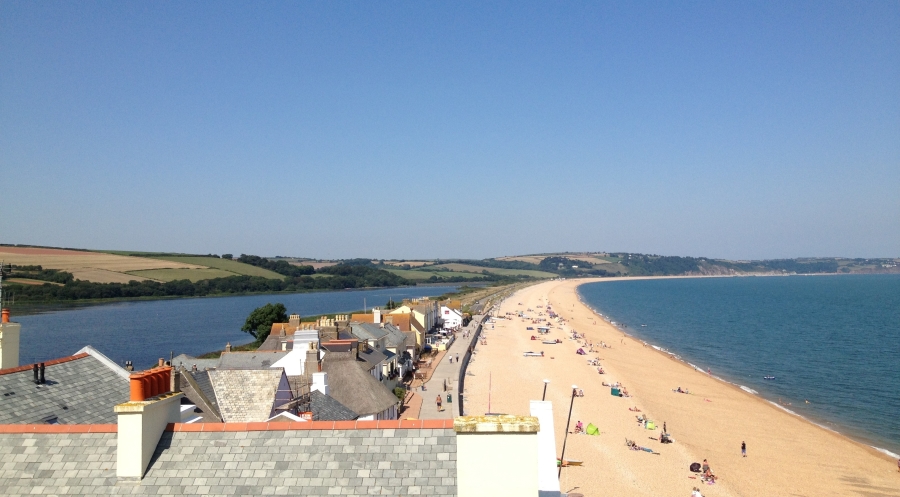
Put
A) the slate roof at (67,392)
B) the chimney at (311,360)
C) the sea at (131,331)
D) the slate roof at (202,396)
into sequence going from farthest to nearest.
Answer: the sea at (131,331) → the chimney at (311,360) → the slate roof at (202,396) → the slate roof at (67,392)

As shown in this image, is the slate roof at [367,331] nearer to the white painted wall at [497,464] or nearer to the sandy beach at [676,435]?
the sandy beach at [676,435]

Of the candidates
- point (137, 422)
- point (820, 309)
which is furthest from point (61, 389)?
point (820, 309)

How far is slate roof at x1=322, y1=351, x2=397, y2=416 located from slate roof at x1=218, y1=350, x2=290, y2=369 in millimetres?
3390

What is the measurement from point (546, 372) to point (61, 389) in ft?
131

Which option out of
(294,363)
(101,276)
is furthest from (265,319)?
(101,276)

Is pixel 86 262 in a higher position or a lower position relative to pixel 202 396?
higher

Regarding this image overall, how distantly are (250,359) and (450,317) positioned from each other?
4579 centimetres

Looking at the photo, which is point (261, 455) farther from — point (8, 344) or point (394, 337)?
point (394, 337)

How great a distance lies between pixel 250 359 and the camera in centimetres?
2997

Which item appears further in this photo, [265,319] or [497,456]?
[265,319]

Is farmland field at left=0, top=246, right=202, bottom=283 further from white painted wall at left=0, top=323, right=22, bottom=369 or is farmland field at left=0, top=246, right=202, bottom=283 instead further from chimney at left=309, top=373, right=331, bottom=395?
white painted wall at left=0, top=323, right=22, bottom=369

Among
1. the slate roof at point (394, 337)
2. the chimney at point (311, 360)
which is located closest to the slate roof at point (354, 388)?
the chimney at point (311, 360)

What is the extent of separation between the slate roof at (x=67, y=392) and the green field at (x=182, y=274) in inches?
6134

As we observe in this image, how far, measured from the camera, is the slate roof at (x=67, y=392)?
33.3 feet
